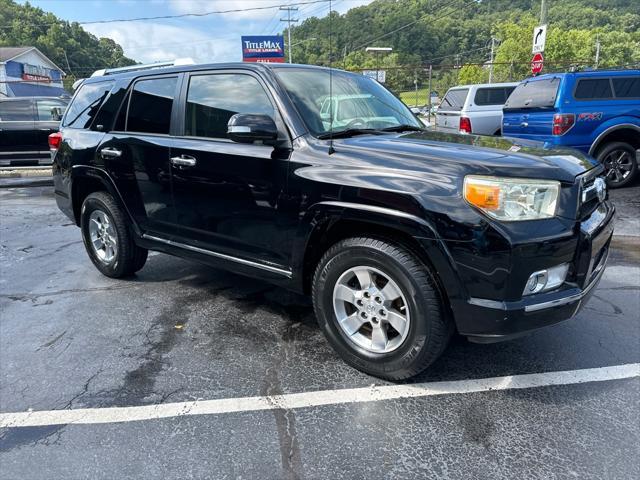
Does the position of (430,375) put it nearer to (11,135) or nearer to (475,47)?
(11,135)

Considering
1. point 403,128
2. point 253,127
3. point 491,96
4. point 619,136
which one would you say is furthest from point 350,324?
point 491,96

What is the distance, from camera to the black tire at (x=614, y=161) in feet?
27.0

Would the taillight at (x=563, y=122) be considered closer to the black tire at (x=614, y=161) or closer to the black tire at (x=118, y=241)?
the black tire at (x=614, y=161)

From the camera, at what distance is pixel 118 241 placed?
14.4 feet

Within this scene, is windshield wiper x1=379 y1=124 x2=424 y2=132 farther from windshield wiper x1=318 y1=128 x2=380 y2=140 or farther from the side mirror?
the side mirror

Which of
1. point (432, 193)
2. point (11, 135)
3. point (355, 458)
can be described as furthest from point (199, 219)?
point (11, 135)

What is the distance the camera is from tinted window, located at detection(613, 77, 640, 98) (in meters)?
8.25

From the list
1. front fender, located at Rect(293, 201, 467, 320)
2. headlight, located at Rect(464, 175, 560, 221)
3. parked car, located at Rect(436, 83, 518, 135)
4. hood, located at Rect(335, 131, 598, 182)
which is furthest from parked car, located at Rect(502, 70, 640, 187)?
front fender, located at Rect(293, 201, 467, 320)

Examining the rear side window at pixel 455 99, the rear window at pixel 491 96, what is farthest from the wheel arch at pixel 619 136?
the rear side window at pixel 455 99

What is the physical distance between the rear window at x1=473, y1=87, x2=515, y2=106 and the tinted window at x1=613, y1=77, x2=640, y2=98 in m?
3.93

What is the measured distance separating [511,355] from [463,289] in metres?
1.06

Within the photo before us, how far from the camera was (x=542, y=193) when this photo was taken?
2457 mm

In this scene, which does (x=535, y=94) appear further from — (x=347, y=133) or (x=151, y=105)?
(x=151, y=105)

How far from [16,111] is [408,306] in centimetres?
1261
